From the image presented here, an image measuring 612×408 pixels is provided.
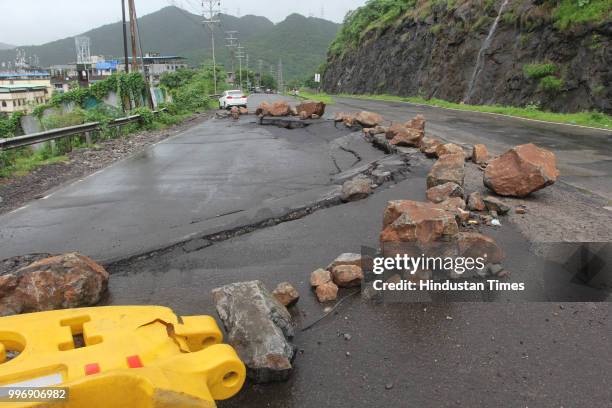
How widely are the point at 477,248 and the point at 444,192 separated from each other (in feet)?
6.99

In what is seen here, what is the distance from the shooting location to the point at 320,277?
14.9 feet

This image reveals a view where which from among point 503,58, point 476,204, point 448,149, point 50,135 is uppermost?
point 503,58

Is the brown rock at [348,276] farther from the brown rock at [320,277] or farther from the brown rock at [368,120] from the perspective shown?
the brown rock at [368,120]

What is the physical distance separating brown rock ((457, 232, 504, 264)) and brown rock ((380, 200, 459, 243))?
0.12 m

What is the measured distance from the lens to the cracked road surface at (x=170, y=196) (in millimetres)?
6367

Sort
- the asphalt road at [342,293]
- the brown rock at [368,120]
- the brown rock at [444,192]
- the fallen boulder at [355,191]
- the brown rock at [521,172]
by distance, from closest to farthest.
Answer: the asphalt road at [342,293], the brown rock at [444,192], the brown rock at [521,172], the fallen boulder at [355,191], the brown rock at [368,120]

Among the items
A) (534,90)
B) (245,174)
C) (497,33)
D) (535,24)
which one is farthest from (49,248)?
(497,33)

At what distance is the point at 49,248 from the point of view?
6.07 m

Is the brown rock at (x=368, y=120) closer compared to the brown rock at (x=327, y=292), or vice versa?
the brown rock at (x=327, y=292)

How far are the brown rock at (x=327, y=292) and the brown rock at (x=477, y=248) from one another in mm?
1229

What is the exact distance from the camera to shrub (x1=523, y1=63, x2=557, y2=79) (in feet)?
79.4

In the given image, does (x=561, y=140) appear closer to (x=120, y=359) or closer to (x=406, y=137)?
(x=406, y=137)

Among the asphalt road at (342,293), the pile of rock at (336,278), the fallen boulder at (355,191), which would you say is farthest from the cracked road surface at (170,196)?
the pile of rock at (336,278)

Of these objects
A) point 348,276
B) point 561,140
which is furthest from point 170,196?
point 561,140
